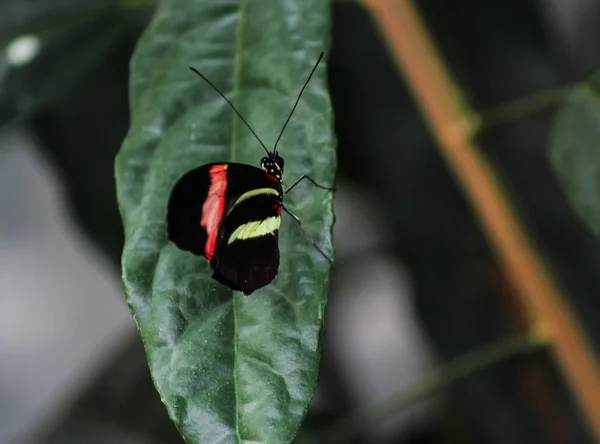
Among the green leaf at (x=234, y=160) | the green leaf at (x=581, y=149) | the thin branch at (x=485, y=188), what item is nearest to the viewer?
the green leaf at (x=234, y=160)

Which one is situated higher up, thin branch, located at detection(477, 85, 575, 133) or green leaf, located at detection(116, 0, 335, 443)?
green leaf, located at detection(116, 0, 335, 443)

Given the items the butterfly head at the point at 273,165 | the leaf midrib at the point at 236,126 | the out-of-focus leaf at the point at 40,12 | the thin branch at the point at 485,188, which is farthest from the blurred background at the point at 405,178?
the butterfly head at the point at 273,165

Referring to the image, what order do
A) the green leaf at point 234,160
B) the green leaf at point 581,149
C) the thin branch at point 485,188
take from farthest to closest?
1. the thin branch at point 485,188
2. the green leaf at point 581,149
3. the green leaf at point 234,160

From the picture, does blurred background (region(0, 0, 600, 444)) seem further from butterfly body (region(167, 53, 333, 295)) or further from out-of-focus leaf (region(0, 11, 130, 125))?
butterfly body (region(167, 53, 333, 295))

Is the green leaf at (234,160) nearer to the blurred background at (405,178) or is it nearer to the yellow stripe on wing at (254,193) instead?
the yellow stripe on wing at (254,193)

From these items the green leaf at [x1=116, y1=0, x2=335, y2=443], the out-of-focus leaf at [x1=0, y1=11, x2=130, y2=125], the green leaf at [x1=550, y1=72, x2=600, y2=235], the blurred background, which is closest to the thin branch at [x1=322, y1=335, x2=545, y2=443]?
the blurred background

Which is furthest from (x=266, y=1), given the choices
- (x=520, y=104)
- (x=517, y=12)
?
(x=517, y=12)

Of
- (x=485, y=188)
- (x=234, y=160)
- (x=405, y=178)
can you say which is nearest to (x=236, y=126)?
(x=234, y=160)
